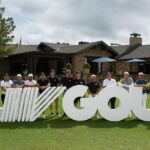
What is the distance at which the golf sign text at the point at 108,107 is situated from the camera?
44.9 ft

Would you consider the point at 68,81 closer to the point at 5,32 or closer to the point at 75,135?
the point at 75,135

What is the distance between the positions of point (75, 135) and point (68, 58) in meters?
34.2

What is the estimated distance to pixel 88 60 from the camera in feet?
154

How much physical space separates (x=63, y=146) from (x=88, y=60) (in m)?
37.1

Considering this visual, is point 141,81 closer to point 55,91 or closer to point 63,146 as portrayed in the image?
point 55,91

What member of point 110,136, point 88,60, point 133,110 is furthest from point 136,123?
point 88,60

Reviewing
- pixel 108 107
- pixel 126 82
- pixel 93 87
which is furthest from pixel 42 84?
pixel 126 82

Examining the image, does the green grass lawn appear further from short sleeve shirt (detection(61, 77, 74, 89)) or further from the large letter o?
short sleeve shirt (detection(61, 77, 74, 89))

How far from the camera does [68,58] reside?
45.3m

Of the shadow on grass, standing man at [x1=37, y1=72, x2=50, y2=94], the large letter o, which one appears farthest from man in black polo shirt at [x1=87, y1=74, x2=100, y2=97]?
standing man at [x1=37, y1=72, x2=50, y2=94]

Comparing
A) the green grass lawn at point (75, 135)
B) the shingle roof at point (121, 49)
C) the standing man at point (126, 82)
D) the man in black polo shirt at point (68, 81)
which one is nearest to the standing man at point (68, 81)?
the man in black polo shirt at point (68, 81)

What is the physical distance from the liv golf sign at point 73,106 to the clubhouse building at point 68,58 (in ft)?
89.7

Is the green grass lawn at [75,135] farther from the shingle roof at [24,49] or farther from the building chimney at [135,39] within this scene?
the building chimney at [135,39]

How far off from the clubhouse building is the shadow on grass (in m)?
27.8
